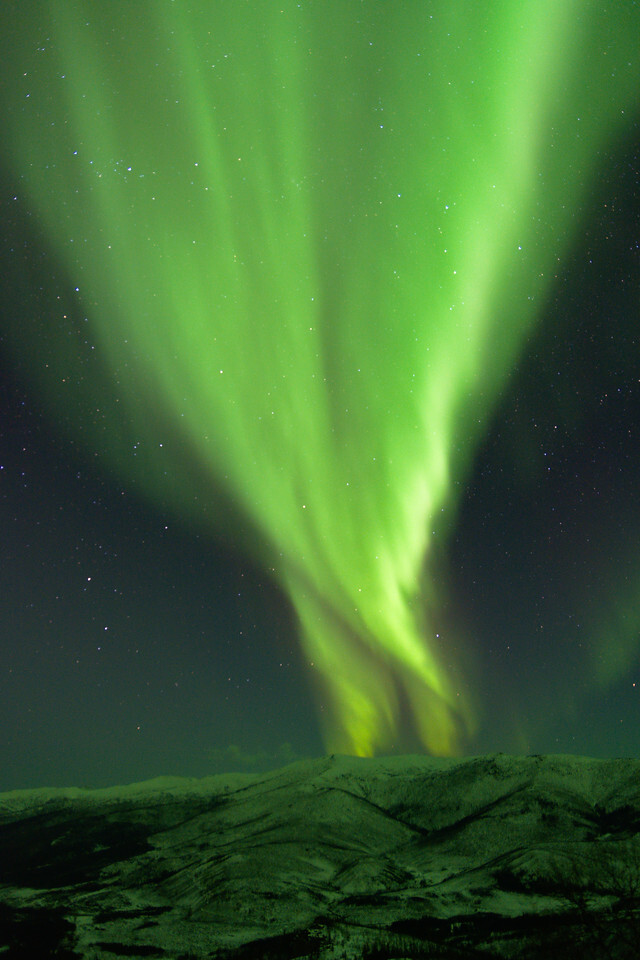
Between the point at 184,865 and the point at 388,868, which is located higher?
the point at 184,865

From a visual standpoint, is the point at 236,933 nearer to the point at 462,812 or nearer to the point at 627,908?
the point at 627,908

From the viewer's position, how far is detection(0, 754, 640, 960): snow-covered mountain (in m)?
42.2

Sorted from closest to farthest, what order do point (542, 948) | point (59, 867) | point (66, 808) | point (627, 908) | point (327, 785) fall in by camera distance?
point (542, 948), point (627, 908), point (59, 867), point (327, 785), point (66, 808)

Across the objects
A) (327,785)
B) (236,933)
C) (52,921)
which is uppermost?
(327,785)

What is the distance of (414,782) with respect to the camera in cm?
11612

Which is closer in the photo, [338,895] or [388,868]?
[338,895]

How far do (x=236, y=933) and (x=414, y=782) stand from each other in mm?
78766

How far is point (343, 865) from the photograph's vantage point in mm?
68688

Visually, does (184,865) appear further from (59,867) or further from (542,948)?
(542,948)

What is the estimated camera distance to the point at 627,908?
146ft

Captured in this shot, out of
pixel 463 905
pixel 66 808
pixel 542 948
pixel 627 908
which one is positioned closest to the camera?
pixel 542 948

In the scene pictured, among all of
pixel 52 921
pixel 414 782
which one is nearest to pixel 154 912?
pixel 52 921

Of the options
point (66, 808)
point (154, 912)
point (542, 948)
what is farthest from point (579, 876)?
point (66, 808)

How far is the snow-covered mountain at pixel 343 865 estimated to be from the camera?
138 feet
